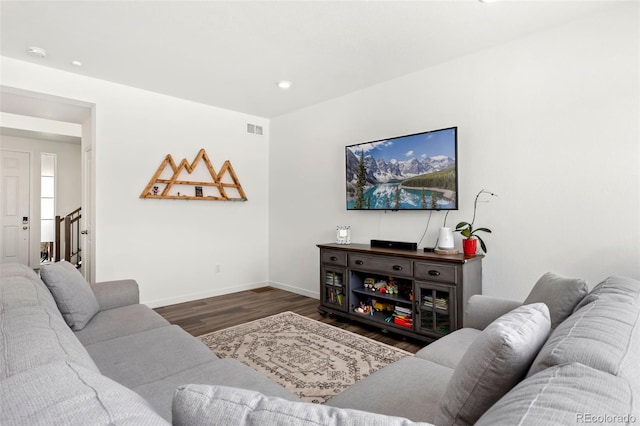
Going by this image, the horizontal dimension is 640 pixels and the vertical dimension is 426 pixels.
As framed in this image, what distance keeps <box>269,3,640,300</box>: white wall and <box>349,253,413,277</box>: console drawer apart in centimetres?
54

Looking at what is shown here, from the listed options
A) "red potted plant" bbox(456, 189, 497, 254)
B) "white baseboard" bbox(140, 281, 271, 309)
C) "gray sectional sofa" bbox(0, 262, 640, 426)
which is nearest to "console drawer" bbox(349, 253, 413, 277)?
"red potted plant" bbox(456, 189, 497, 254)

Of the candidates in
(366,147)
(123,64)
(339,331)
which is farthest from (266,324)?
(123,64)

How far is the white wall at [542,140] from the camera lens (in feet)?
8.18

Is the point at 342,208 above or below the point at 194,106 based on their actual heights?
below

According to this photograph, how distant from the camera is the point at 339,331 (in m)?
3.39

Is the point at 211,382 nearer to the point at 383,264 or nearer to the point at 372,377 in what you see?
the point at 372,377

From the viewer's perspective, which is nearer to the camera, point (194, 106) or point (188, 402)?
point (188, 402)

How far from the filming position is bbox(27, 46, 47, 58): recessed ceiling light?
311cm

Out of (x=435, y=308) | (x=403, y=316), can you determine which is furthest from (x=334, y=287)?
(x=435, y=308)

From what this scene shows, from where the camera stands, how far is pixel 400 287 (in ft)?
11.3

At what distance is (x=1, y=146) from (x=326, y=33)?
676 centimetres

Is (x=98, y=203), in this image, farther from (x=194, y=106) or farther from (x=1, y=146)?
(x=1, y=146)

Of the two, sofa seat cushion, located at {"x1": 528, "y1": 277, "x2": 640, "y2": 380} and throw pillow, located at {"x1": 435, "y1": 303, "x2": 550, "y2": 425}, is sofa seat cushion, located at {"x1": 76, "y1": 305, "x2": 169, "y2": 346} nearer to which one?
throw pillow, located at {"x1": 435, "y1": 303, "x2": 550, "y2": 425}

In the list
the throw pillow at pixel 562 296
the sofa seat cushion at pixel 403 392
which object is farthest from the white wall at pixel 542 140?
the sofa seat cushion at pixel 403 392
